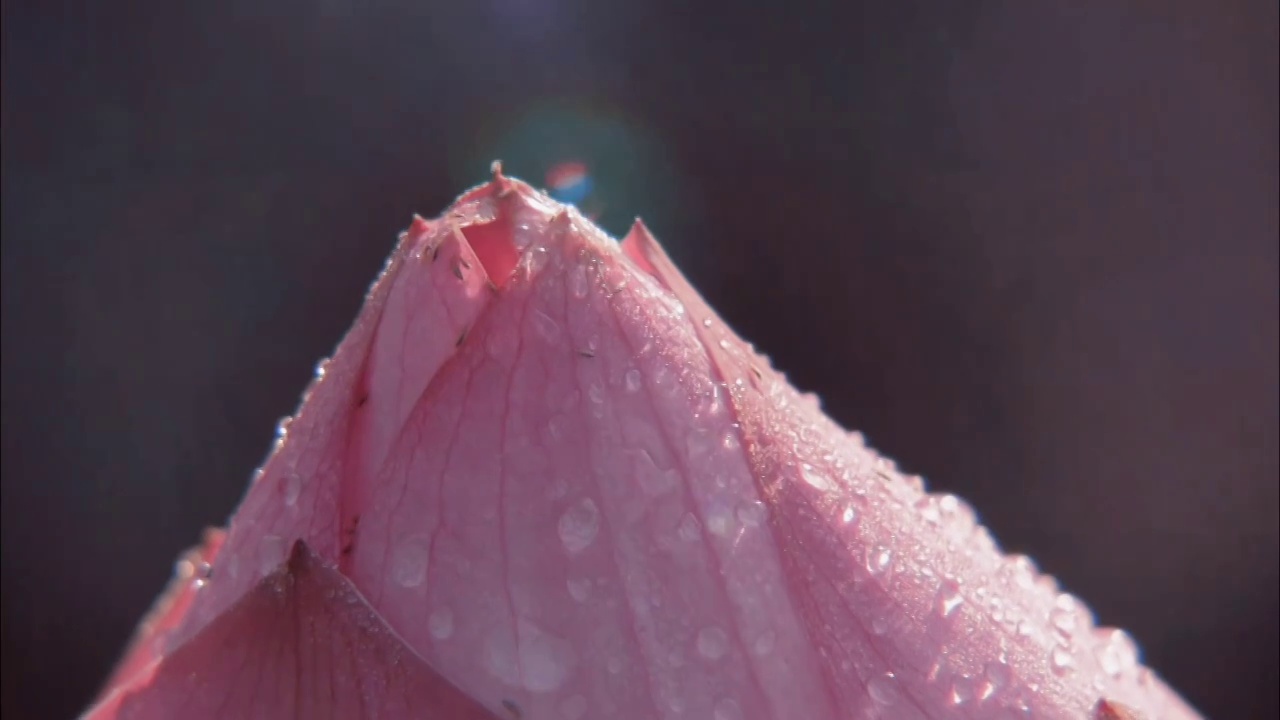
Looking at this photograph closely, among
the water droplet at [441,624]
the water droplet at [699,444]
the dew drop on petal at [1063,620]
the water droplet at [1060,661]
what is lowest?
the water droplet at [441,624]

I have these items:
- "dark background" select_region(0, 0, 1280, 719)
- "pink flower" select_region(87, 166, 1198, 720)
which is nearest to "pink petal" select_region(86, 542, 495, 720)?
"pink flower" select_region(87, 166, 1198, 720)

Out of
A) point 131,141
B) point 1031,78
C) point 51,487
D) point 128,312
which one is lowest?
point 51,487

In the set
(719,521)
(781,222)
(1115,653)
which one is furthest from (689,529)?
(781,222)

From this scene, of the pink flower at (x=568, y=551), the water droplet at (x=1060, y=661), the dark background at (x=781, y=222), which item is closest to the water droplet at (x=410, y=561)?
the pink flower at (x=568, y=551)

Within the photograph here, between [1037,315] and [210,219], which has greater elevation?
[1037,315]

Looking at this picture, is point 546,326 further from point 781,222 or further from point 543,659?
point 781,222

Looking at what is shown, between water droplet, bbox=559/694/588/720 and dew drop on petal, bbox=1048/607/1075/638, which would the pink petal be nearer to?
water droplet, bbox=559/694/588/720

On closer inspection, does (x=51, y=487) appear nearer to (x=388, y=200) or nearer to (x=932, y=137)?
(x=388, y=200)

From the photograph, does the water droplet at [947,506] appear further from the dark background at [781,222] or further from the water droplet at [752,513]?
the dark background at [781,222]

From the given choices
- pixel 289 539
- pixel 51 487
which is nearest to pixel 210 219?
pixel 51 487
